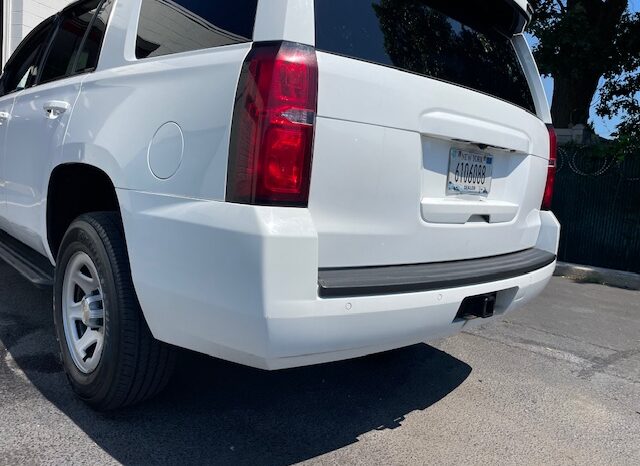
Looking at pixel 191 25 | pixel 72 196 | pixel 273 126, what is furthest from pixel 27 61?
pixel 273 126

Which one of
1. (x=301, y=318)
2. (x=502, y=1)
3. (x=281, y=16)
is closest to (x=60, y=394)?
(x=301, y=318)

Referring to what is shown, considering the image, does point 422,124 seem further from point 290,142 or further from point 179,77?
point 179,77

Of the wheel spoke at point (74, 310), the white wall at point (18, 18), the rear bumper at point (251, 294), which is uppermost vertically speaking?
the white wall at point (18, 18)

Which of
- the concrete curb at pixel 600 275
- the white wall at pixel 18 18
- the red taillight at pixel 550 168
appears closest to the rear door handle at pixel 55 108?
the red taillight at pixel 550 168

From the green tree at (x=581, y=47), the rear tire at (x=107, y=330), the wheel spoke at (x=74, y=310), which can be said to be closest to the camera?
the rear tire at (x=107, y=330)

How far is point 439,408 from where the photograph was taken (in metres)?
3.03

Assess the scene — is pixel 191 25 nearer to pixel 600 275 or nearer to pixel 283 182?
pixel 283 182

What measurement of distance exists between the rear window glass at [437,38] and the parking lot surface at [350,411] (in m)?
1.61

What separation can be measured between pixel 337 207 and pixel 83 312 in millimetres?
1378

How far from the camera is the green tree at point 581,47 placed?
34.2ft

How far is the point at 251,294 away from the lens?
1.90m

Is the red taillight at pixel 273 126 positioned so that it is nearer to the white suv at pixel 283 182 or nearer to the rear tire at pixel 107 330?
the white suv at pixel 283 182

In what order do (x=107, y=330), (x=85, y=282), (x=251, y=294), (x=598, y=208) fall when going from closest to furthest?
(x=251, y=294), (x=107, y=330), (x=85, y=282), (x=598, y=208)

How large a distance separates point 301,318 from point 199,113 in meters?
0.81
